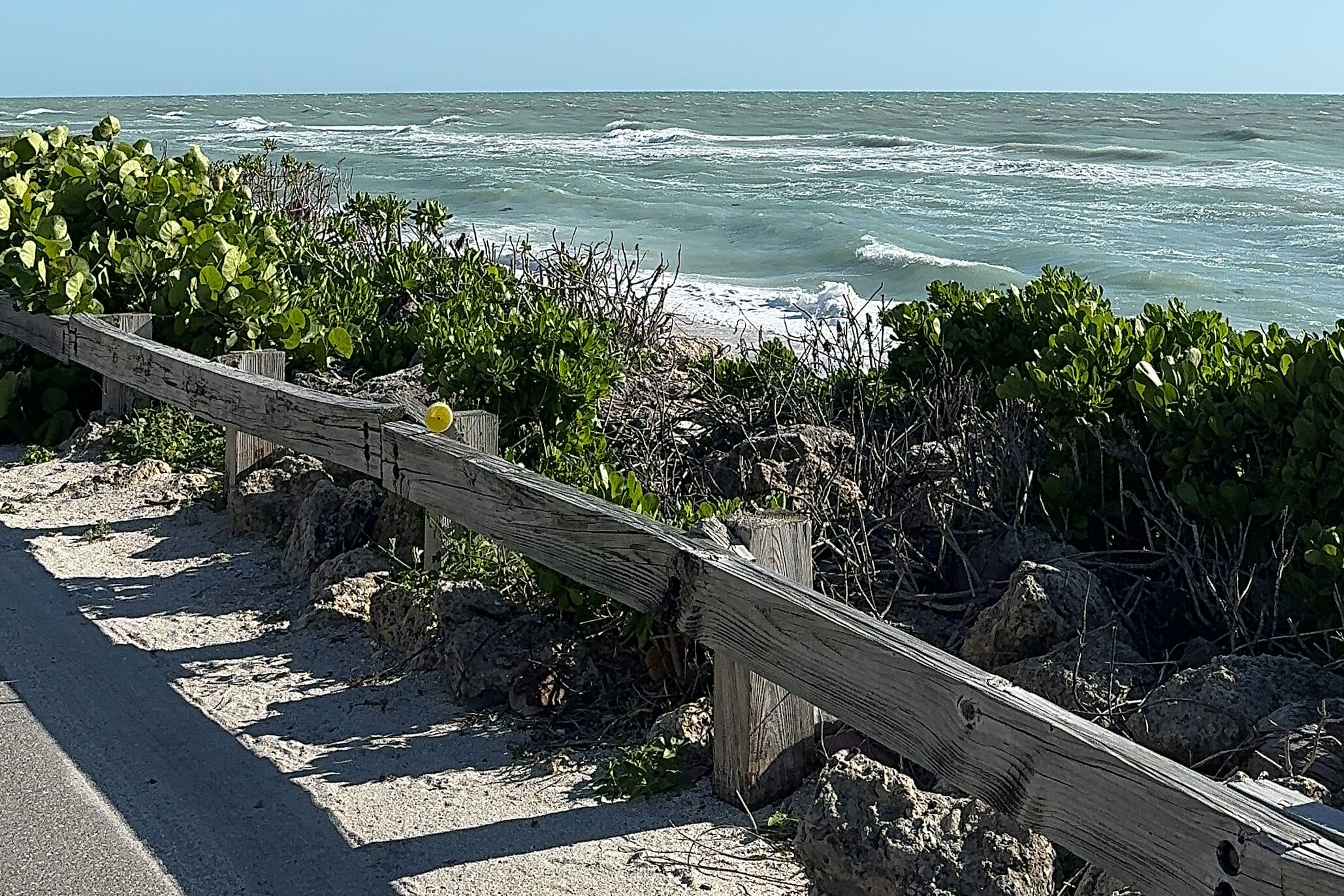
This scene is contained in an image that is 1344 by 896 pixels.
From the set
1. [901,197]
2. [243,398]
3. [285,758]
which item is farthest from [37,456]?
[901,197]

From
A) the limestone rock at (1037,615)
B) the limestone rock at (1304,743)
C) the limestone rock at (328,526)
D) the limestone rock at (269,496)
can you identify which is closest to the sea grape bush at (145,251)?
the limestone rock at (269,496)

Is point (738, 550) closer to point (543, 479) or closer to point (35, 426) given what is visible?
point (543, 479)

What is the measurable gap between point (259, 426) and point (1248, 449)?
3910mm

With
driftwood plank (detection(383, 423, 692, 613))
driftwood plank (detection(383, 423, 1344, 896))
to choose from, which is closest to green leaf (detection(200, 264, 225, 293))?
driftwood plank (detection(383, 423, 692, 613))

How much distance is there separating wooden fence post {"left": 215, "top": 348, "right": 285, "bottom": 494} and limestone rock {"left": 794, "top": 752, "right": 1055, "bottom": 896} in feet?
13.1

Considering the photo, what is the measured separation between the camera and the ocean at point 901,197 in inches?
704

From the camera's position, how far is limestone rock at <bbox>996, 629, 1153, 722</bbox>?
12.7 feet

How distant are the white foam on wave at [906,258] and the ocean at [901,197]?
8 cm

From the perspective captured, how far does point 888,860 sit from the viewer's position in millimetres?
3365

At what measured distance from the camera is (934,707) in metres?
3.04

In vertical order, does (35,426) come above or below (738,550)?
below

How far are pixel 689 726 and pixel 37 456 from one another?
514 cm

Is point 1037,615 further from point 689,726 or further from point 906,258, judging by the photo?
point 906,258

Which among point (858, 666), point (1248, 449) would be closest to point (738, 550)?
point (858, 666)
